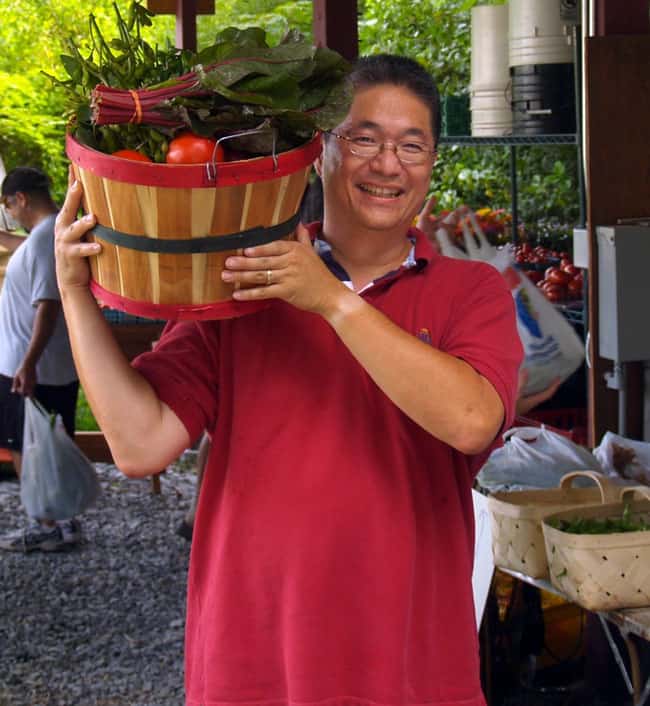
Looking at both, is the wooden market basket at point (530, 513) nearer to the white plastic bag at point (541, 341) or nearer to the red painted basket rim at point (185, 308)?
the white plastic bag at point (541, 341)

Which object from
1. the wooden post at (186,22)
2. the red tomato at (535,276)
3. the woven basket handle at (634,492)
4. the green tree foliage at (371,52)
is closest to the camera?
the woven basket handle at (634,492)

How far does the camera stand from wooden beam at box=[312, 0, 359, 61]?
491 centimetres

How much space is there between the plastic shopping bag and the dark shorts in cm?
31

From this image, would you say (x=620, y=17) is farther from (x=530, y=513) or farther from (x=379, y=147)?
(x=379, y=147)

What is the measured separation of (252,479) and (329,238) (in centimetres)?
47

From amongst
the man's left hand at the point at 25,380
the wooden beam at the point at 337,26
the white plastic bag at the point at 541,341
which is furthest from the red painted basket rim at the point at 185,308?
the man's left hand at the point at 25,380

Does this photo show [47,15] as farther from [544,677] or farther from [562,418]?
[544,677]

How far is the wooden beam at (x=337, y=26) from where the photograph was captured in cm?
491

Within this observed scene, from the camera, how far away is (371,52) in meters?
15.4

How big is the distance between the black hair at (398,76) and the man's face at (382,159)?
12 millimetres

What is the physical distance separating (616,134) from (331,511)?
11.2ft

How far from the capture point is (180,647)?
5.45 metres

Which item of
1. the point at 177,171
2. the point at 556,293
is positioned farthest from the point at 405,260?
the point at 556,293

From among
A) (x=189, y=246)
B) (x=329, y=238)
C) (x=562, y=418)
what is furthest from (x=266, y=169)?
(x=562, y=418)
